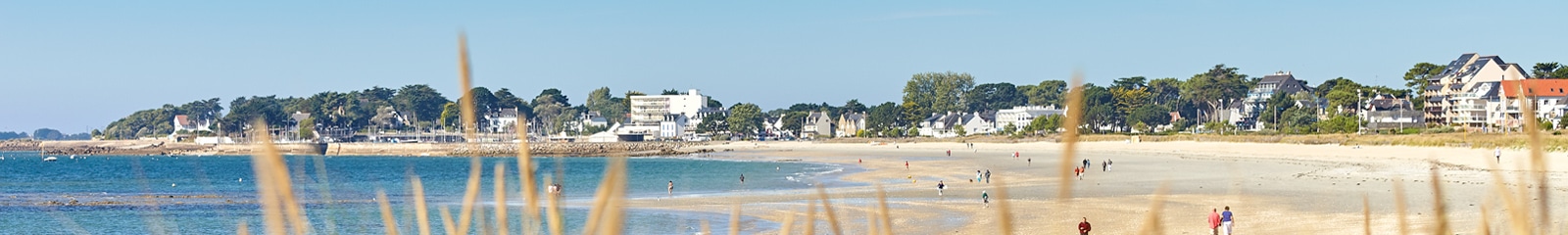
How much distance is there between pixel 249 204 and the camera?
1379 inches

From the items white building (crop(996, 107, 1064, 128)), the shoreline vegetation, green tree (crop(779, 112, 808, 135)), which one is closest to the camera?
the shoreline vegetation

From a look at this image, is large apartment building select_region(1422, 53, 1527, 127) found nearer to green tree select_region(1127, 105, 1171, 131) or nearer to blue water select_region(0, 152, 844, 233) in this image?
green tree select_region(1127, 105, 1171, 131)

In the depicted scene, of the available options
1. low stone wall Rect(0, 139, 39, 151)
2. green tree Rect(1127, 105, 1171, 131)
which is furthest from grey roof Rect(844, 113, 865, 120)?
low stone wall Rect(0, 139, 39, 151)

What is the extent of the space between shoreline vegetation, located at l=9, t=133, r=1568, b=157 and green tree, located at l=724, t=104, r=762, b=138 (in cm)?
1843

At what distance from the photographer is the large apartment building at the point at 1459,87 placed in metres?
89.1

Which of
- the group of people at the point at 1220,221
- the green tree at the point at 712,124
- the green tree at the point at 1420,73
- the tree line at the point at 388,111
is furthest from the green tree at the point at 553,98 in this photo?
the group of people at the point at 1220,221

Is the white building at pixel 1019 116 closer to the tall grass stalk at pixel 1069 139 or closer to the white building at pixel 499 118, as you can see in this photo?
the white building at pixel 499 118

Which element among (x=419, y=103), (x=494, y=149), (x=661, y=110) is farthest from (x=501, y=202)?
(x=419, y=103)

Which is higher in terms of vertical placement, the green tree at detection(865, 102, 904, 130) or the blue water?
the green tree at detection(865, 102, 904, 130)

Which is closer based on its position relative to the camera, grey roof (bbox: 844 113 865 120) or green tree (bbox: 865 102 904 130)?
green tree (bbox: 865 102 904 130)

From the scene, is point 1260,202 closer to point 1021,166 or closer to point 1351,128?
point 1021,166

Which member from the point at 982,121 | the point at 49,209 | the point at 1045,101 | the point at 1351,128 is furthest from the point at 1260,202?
the point at 1045,101

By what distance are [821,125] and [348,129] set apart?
51.8 meters

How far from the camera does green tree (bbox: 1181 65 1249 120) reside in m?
128
